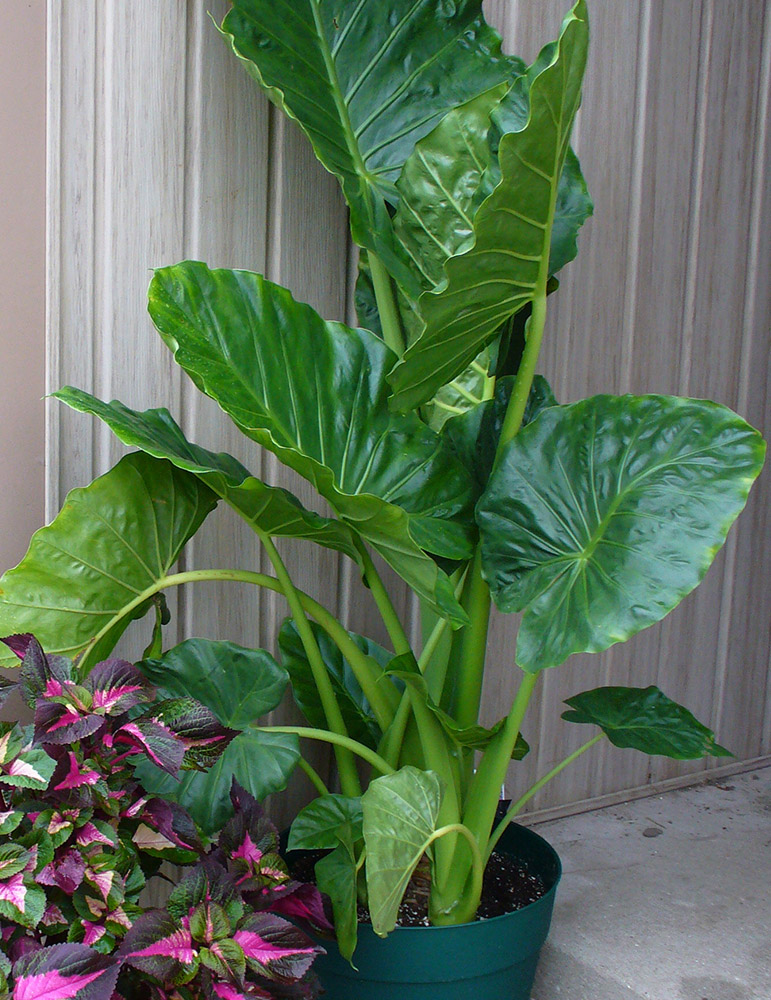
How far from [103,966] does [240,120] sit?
1.16m

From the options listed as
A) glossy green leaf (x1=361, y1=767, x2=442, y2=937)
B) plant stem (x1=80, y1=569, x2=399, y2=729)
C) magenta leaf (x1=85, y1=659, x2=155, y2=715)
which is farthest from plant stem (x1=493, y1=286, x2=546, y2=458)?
magenta leaf (x1=85, y1=659, x2=155, y2=715)

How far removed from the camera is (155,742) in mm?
928

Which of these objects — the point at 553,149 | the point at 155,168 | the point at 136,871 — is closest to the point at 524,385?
the point at 553,149

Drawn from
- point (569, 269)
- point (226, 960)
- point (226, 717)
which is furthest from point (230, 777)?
point (569, 269)

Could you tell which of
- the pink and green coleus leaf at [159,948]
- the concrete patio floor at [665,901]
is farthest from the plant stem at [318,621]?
the concrete patio floor at [665,901]

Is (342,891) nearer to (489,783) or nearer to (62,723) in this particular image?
(489,783)

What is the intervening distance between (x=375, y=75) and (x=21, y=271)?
1.94 ft

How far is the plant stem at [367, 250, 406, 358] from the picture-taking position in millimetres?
1462

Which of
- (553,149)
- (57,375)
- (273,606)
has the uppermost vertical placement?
(553,149)

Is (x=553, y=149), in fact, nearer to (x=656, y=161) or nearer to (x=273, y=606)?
(x=273, y=606)

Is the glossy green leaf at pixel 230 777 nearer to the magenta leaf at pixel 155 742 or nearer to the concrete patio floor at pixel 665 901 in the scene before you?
the magenta leaf at pixel 155 742

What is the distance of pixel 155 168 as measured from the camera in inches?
54.4

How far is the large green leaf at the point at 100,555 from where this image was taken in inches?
44.8

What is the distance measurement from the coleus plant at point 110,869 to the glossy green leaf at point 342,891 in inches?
5.1
